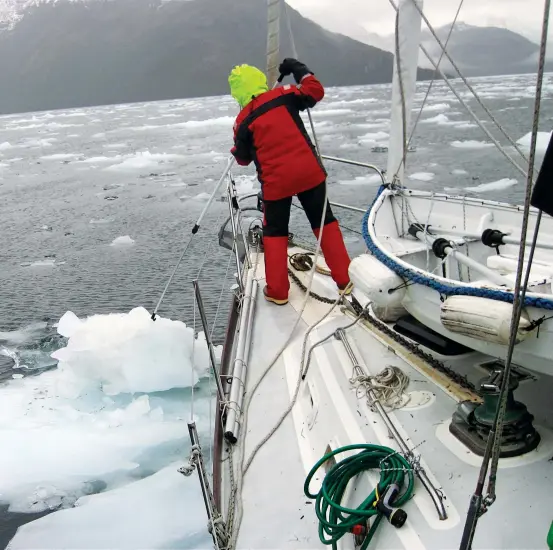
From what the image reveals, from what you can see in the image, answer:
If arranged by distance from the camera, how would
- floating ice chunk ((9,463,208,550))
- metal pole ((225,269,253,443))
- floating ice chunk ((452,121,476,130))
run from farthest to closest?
floating ice chunk ((452,121,476,130)) < floating ice chunk ((9,463,208,550)) < metal pole ((225,269,253,443))

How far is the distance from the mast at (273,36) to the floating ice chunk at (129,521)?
2321 millimetres

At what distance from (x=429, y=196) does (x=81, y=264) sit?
543 centimetres

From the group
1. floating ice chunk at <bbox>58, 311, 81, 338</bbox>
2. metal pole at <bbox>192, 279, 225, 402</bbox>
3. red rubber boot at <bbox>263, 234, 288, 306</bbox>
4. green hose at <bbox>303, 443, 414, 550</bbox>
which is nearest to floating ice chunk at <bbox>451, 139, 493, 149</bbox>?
floating ice chunk at <bbox>58, 311, 81, 338</bbox>

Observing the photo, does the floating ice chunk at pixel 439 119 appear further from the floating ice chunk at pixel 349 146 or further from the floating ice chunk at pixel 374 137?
the floating ice chunk at pixel 349 146

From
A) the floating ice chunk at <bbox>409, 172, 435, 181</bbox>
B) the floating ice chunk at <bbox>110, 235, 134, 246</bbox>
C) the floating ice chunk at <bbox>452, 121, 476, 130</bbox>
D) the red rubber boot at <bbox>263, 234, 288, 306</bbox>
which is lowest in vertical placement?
the floating ice chunk at <bbox>110, 235, 134, 246</bbox>

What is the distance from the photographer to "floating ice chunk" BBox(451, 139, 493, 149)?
46.1 ft

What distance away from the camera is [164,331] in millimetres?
4223

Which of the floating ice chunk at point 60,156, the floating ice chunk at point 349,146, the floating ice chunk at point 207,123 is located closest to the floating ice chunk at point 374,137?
the floating ice chunk at point 349,146

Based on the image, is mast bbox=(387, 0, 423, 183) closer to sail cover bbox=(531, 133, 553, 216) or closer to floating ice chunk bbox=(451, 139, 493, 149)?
sail cover bbox=(531, 133, 553, 216)

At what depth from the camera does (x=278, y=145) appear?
2.91m

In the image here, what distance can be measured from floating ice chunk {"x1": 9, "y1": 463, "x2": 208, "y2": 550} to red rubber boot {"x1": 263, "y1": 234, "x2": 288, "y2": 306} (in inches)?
44.3

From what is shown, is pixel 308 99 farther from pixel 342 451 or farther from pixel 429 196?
pixel 342 451


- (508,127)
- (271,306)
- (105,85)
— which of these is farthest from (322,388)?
(105,85)

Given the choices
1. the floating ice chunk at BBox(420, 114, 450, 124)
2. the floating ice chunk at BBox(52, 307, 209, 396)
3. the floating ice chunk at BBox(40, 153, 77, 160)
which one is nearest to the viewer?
the floating ice chunk at BBox(52, 307, 209, 396)
